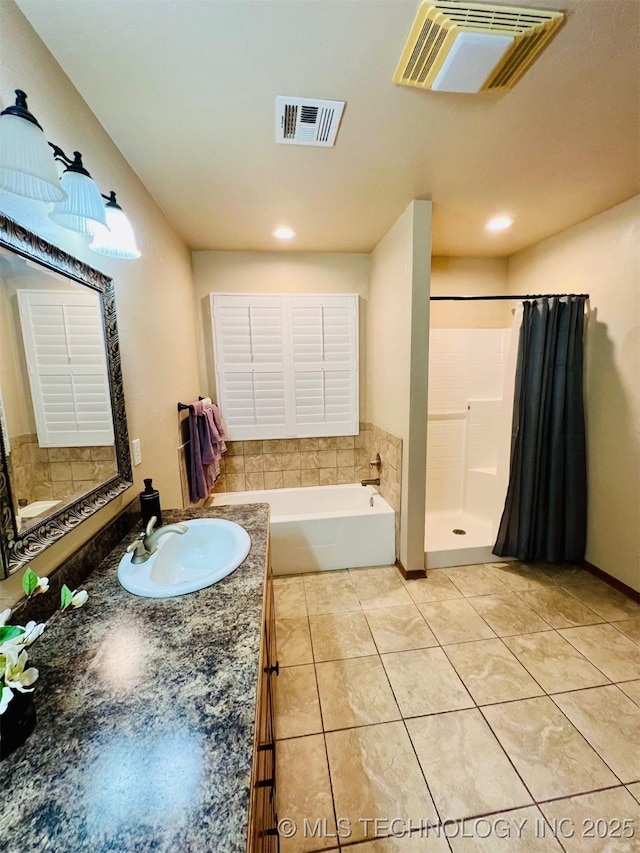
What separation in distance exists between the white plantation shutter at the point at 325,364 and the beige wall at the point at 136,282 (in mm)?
884

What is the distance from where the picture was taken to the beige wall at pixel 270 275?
2.74 m

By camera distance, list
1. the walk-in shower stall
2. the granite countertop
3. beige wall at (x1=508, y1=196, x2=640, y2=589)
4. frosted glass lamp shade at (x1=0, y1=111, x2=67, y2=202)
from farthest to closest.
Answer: the walk-in shower stall, beige wall at (x1=508, y1=196, x2=640, y2=589), frosted glass lamp shade at (x1=0, y1=111, x2=67, y2=202), the granite countertop

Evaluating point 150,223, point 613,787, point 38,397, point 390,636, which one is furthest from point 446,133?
point 613,787

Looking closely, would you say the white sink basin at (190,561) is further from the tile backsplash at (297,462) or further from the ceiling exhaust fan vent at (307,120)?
the ceiling exhaust fan vent at (307,120)

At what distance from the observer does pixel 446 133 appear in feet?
4.62

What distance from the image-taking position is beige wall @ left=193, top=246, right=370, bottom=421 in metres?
2.74

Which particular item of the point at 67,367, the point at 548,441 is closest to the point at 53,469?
the point at 67,367

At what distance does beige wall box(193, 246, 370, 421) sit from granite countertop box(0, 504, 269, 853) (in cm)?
222

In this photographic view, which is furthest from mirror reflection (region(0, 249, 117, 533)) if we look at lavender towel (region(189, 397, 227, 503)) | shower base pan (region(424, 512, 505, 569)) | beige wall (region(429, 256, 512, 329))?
beige wall (region(429, 256, 512, 329))

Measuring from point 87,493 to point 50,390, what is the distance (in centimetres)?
36

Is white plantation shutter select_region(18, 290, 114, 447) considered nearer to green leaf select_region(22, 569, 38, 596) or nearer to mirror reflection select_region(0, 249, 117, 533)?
mirror reflection select_region(0, 249, 117, 533)

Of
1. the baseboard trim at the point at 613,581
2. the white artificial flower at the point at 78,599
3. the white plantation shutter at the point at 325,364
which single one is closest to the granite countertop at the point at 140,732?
the white artificial flower at the point at 78,599

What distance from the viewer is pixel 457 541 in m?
2.61

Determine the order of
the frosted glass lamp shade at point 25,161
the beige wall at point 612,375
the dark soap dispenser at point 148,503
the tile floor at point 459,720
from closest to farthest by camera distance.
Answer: the frosted glass lamp shade at point 25,161 → the tile floor at point 459,720 → the dark soap dispenser at point 148,503 → the beige wall at point 612,375
